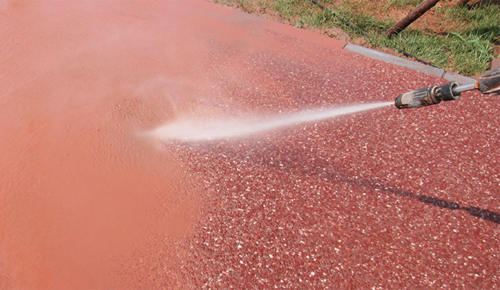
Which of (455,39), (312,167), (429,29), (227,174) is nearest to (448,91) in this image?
(312,167)

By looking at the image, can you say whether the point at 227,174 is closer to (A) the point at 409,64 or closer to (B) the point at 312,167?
(B) the point at 312,167

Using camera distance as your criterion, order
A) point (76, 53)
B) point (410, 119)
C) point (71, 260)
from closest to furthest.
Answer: point (71, 260)
point (410, 119)
point (76, 53)

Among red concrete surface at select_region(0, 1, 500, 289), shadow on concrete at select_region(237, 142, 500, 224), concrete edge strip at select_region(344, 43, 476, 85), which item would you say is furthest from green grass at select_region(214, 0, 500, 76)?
shadow on concrete at select_region(237, 142, 500, 224)

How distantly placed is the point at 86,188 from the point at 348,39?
4.65 m

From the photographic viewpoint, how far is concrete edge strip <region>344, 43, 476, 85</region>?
5234 millimetres

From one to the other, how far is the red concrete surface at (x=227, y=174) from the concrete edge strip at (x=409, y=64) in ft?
0.62

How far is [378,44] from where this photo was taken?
5.90 metres

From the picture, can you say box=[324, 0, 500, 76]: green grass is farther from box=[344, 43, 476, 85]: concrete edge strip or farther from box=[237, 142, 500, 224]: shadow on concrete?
box=[237, 142, 500, 224]: shadow on concrete

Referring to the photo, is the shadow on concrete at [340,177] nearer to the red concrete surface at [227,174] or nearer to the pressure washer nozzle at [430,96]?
→ the red concrete surface at [227,174]

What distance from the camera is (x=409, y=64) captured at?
548 cm

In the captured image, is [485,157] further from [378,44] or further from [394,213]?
[378,44]

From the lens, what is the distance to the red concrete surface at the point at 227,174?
2.92 metres

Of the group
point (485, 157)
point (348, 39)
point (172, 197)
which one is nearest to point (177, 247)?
point (172, 197)

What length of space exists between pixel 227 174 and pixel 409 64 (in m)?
3.54
